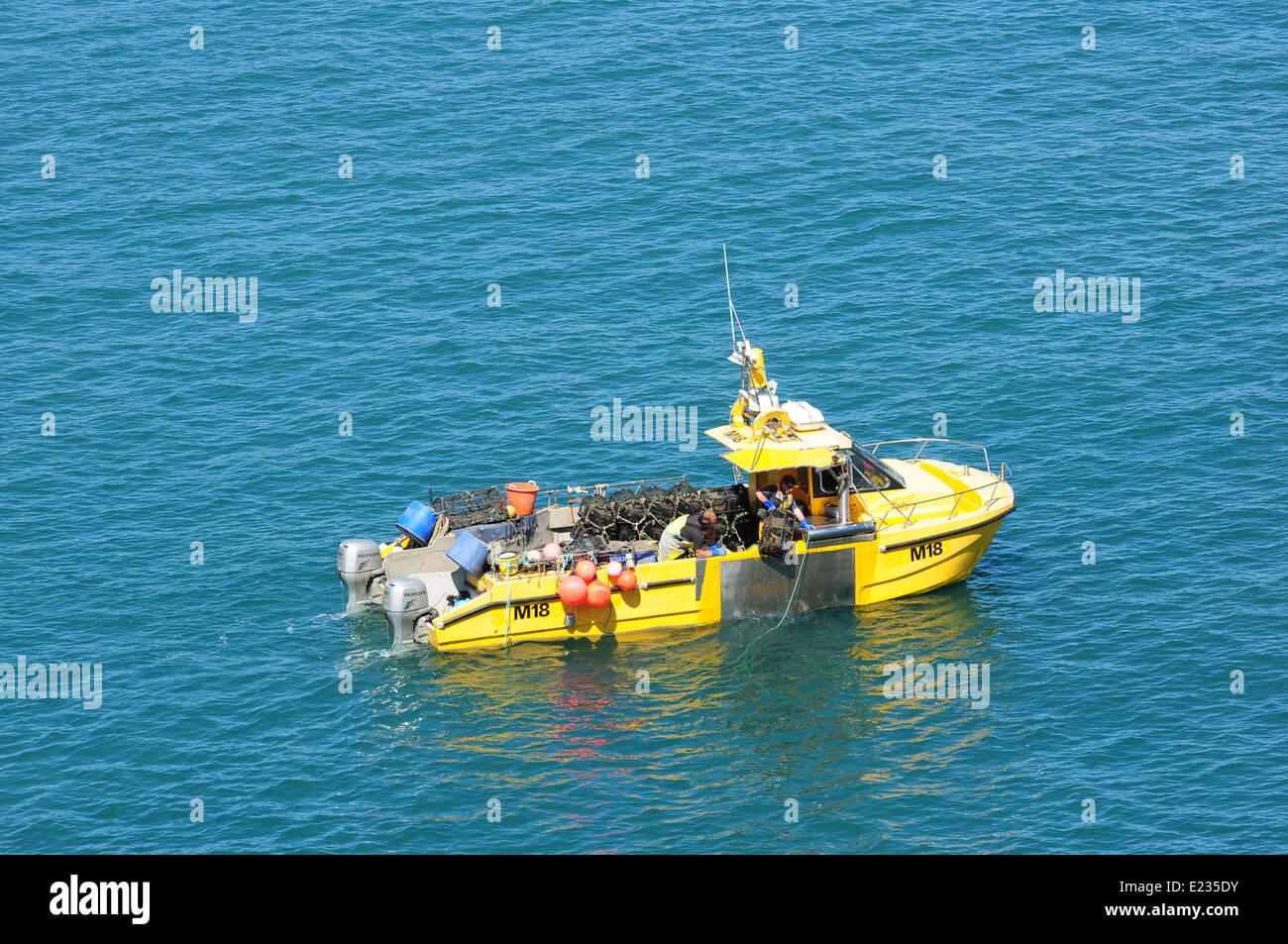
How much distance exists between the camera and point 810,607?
44125mm

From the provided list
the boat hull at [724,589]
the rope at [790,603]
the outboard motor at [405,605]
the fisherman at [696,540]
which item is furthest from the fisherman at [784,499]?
the outboard motor at [405,605]

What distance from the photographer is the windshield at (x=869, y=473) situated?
4491cm

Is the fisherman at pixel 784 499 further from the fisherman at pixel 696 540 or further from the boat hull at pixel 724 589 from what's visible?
the fisherman at pixel 696 540

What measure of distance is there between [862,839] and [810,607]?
9.22m

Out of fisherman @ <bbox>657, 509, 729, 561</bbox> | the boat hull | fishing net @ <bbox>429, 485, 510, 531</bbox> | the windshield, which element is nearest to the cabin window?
the windshield

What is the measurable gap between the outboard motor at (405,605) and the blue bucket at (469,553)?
1.12m

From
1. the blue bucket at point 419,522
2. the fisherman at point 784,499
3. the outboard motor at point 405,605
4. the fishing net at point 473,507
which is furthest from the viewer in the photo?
the fishing net at point 473,507

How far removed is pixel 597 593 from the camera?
139ft

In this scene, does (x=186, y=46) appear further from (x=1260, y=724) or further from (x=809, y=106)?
(x=1260, y=724)

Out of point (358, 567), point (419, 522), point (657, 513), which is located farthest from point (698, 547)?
point (358, 567)

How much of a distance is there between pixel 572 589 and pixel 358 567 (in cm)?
597

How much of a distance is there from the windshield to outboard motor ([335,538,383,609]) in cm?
1258

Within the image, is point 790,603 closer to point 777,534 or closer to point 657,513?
point 777,534

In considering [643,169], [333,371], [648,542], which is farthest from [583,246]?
[648,542]
